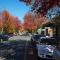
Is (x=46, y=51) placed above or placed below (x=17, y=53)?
above

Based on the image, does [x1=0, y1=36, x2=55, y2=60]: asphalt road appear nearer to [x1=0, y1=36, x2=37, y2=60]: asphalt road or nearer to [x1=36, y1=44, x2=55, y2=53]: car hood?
[x1=0, y1=36, x2=37, y2=60]: asphalt road

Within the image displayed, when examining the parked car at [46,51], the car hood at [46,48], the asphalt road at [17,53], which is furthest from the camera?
the asphalt road at [17,53]

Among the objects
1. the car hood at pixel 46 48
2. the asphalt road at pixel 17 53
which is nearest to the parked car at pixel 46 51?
the car hood at pixel 46 48

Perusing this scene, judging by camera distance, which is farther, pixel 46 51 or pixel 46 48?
pixel 46 48

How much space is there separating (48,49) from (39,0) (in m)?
7.88

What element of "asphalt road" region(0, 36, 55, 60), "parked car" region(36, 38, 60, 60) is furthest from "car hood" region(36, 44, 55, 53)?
"asphalt road" region(0, 36, 55, 60)

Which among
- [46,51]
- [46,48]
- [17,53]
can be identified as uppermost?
[46,48]

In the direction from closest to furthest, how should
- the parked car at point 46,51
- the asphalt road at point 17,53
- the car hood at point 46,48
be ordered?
the parked car at point 46,51 < the car hood at point 46,48 < the asphalt road at point 17,53

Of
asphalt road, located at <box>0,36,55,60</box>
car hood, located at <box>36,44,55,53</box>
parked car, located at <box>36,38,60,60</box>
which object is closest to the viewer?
parked car, located at <box>36,38,60,60</box>

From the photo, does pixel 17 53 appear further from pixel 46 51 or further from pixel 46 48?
pixel 46 51

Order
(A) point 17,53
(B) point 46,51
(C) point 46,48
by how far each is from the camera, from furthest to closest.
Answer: (A) point 17,53 → (C) point 46,48 → (B) point 46,51

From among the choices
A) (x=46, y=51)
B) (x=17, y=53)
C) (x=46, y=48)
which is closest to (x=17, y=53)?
(x=17, y=53)

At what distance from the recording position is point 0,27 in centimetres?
7294

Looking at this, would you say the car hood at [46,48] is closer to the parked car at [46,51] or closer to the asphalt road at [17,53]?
the parked car at [46,51]
